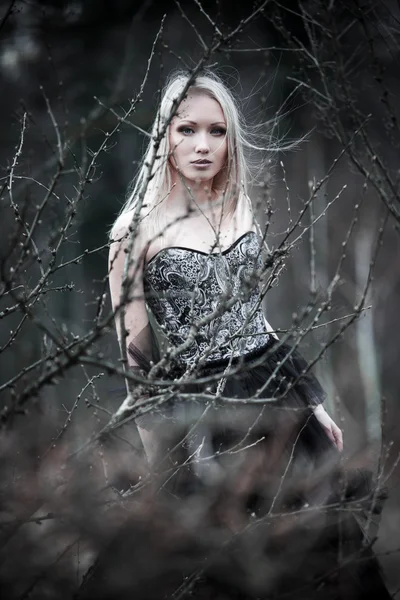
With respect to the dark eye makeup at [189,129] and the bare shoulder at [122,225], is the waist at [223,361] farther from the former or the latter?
the dark eye makeup at [189,129]

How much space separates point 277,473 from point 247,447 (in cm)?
20

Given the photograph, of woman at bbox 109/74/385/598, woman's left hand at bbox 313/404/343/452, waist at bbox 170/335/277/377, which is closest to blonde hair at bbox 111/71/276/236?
woman at bbox 109/74/385/598

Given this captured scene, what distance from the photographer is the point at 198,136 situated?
8.95ft

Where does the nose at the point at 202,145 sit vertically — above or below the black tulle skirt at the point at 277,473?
above

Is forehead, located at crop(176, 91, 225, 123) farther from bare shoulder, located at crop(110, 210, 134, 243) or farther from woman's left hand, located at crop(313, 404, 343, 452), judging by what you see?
woman's left hand, located at crop(313, 404, 343, 452)

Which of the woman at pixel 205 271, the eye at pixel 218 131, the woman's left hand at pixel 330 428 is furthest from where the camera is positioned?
the eye at pixel 218 131

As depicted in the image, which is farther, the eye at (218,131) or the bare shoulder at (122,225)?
the eye at (218,131)

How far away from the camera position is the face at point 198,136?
→ 2.72m

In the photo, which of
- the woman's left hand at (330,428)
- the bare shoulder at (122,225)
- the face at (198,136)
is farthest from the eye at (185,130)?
the woman's left hand at (330,428)

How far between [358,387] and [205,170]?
5.56m

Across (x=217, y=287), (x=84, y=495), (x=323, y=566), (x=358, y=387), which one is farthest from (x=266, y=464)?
(x=358, y=387)

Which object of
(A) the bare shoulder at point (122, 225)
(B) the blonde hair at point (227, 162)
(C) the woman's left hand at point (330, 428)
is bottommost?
(C) the woman's left hand at point (330, 428)

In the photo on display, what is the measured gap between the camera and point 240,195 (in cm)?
288

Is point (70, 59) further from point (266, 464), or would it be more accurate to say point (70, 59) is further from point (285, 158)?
point (266, 464)
